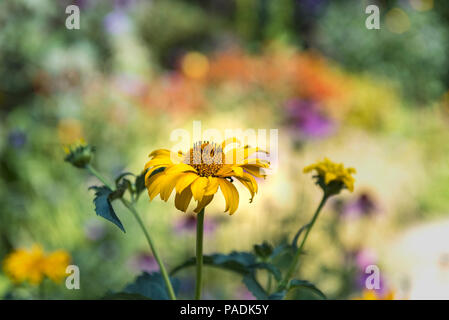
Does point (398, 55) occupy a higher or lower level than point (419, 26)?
lower

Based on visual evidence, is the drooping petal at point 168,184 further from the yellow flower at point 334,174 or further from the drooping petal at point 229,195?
the yellow flower at point 334,174

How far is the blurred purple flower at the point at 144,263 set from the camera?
1.72 m

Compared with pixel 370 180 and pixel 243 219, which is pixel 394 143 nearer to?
pixel 370 180

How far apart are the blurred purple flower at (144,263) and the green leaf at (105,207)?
3.96 feet

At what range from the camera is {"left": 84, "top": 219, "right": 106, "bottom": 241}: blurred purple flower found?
195 cm

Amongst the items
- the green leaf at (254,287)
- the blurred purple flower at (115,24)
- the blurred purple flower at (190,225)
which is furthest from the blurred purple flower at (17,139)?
the green leaf at (254,287)

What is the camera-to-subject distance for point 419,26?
13.7 feet

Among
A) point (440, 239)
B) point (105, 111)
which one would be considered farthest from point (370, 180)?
point (105, 111)

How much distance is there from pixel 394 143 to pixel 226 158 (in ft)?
9.12

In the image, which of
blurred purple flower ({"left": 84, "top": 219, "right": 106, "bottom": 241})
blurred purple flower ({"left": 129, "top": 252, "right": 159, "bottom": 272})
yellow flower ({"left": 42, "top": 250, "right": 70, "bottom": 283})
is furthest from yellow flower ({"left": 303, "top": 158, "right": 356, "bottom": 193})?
blurred purple flower ({"left": 84, "top": 219, "right": 106, "bottom": 241})

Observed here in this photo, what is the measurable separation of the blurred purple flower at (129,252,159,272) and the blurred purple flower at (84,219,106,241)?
8.2 inches

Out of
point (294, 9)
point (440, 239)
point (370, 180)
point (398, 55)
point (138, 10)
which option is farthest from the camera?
point (294, 9)

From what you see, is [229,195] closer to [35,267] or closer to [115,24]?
[35,267]
